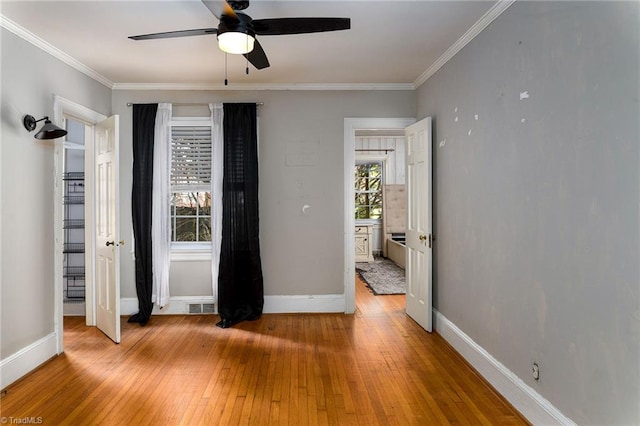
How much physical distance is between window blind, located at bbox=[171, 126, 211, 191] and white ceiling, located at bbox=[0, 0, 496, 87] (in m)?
0.56

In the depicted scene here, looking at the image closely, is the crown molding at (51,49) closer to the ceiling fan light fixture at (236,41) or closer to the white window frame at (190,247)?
the white window frame at (190,247)

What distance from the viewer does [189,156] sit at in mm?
4184

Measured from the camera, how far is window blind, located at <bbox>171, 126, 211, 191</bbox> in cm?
417

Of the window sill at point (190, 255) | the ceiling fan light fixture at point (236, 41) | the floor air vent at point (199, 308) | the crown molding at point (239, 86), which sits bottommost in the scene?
the floor air vent at point (199, 308)

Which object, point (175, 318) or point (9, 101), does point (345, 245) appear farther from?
point (9, 101)

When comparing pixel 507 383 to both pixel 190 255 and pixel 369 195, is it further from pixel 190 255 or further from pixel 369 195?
pixel 369 195

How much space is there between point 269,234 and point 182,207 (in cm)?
114

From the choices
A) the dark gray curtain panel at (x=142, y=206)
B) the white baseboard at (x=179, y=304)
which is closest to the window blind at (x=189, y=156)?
the dark gray curtain panel at (x=142, y=206)

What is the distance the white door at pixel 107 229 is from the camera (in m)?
3.36

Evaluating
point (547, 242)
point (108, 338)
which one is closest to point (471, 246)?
point (547, 242)

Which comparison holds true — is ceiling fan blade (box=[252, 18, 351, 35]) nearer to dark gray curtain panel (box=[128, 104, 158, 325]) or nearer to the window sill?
dark gray curtain panel (box=[128, 104, 158, 325])

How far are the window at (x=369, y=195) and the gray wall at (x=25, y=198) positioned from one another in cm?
593

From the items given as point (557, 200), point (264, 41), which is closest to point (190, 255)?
point (264, 41)

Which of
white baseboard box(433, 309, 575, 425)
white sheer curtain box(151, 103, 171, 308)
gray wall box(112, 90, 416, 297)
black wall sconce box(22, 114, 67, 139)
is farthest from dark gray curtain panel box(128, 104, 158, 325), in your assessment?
white baseboard box(433, 309, 575, 425)
